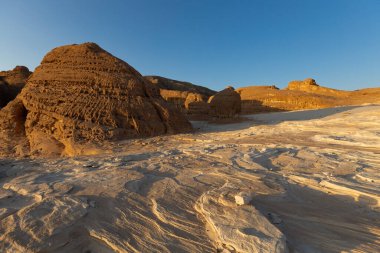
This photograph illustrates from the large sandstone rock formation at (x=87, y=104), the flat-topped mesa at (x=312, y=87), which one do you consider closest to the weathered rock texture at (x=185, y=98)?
the large sandstone rock formation at (x=87, y=104)

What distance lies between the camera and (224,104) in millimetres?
15711

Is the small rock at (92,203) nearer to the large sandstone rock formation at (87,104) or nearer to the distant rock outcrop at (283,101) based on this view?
the large sandstone rock formation at (87,104)

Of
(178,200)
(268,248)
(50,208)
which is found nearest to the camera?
(268,248)

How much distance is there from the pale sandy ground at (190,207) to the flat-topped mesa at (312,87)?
919 inches

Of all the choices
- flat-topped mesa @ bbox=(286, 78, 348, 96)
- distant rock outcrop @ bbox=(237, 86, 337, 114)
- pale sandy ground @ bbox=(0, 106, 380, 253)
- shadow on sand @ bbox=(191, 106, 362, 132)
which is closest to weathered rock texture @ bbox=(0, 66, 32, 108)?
shadow on sand @ bbox=(191, 106, 362, 132)

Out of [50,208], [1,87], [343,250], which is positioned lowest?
[343,250]

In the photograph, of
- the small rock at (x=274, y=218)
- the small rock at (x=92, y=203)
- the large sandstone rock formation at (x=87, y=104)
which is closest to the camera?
the small rock at (x=274, y=218)

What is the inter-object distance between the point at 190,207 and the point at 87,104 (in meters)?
6.57

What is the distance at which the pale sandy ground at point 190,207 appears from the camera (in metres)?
1.60

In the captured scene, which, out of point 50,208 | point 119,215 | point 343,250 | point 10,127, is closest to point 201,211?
point 119,215

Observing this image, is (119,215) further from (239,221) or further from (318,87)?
(318,87)

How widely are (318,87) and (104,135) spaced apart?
25029 millimetres

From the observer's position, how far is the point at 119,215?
192 cm

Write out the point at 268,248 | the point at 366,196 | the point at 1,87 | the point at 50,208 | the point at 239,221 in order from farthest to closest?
the point at 1,87, the point at 366,196, the point at 50,208, the point at 239,221, the point at 268,248
